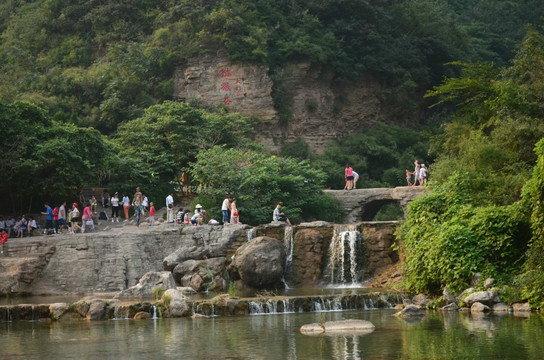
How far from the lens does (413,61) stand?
5181 centimetres

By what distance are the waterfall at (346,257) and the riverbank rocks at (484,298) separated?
7.87 metres

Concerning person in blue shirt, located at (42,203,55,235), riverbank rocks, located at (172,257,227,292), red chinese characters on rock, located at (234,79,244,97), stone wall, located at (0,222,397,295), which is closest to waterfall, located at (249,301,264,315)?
riverbank rocks, located at (172,257,227,292)

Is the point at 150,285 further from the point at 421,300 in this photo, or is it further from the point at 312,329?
the point at 312,329

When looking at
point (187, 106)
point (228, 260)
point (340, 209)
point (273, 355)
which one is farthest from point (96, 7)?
point (273, 355)

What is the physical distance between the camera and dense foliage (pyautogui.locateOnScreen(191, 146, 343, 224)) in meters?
34.1

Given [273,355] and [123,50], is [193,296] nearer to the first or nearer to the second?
[273,355]

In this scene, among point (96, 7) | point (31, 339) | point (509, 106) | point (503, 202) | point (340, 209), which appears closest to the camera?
point (31, 339)

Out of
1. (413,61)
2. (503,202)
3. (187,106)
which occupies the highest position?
(413,61)

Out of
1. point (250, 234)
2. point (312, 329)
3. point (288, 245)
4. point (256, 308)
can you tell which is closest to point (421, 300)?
point (256, 308)

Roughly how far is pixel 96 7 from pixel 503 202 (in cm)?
3635

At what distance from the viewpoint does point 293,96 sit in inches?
1917

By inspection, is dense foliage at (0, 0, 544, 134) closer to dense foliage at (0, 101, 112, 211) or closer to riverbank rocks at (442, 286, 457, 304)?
dense foliage at (0, 101, 112, 211)

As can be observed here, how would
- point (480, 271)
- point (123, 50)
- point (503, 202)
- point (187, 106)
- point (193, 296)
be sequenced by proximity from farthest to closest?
point (123, 50)
point (187, 106)
point (193, 296)
point (503, 202)
point (480, 271)

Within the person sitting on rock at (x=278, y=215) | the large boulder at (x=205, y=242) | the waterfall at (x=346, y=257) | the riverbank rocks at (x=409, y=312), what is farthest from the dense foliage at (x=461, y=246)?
the person sitting on rock at (x=278, y=215)
